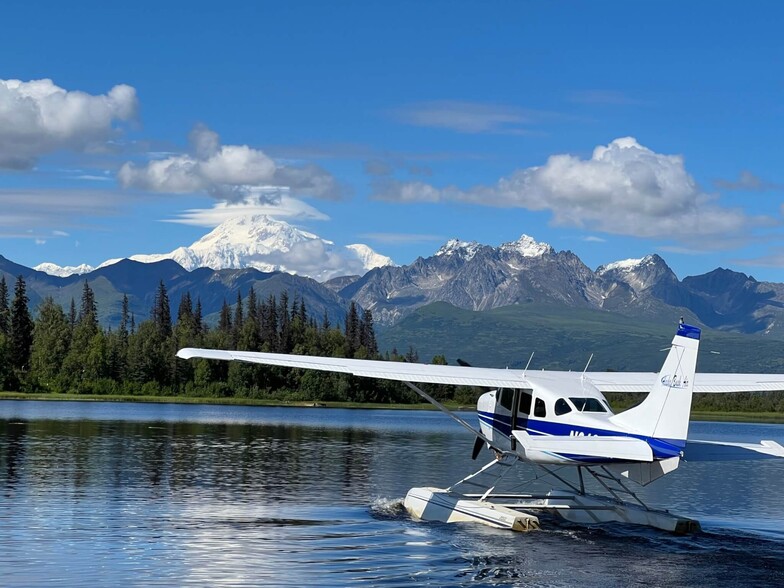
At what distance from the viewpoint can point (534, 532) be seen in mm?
19078

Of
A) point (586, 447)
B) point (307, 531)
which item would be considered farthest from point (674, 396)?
point (307, 531)

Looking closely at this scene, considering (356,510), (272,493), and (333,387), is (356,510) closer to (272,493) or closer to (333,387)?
(272,493)

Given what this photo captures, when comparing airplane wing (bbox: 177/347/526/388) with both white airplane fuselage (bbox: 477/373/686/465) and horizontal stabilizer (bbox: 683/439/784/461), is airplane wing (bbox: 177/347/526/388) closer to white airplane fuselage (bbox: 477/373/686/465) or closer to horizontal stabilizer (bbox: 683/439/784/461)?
white airplane fuselage (bbox: 477/373/686/465)

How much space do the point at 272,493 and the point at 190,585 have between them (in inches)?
409

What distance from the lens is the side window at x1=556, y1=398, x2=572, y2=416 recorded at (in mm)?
18828

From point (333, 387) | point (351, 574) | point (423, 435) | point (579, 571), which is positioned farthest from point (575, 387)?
point (333, 387)

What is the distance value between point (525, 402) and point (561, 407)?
1.06 meters

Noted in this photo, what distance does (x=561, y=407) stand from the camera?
1892cm

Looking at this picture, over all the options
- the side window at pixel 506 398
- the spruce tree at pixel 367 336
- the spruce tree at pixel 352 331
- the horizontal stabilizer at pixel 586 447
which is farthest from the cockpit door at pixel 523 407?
the spruce tree at pixel 367 336

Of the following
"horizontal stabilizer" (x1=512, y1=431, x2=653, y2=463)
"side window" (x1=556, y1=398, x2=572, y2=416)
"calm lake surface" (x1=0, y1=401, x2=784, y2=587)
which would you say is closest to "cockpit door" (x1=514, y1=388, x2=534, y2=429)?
"side window" (x1=556, y1=398, x2=572, y2=416)

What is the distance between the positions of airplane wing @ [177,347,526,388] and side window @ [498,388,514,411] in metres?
0.35

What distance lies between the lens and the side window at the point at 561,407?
18828 mm

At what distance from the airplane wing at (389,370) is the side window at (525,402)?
277mm

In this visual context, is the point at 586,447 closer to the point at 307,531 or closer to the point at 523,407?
the point at 523,407
